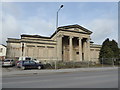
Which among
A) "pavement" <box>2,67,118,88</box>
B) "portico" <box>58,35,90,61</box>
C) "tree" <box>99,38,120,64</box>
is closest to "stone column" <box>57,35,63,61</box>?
"portico" <box>58,35,90,61</box>

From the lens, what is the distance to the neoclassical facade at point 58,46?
144ft

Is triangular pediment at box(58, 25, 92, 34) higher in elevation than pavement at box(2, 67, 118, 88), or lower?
higher

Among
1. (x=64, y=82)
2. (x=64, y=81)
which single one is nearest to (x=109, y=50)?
(x=64, y=81)

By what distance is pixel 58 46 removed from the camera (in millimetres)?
47781

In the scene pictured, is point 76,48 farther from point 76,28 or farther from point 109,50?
point 109,50

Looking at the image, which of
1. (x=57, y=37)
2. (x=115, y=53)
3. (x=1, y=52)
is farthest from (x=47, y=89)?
A: (x=1, y=52)

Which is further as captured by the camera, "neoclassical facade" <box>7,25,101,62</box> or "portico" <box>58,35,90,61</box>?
"portico" <box>58,35,90,61</box>

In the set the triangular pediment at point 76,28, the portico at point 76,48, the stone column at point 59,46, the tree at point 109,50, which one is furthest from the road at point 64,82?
the portico at point 76,48

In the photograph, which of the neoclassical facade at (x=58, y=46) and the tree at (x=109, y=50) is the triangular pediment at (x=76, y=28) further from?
the tree at (x=109, y=50)

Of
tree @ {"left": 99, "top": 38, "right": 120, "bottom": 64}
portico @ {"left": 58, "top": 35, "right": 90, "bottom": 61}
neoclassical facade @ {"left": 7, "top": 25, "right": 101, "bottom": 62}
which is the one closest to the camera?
neoclassical facade @ {"left": 7, "top": 25, "right": 101, "bottom": 62}

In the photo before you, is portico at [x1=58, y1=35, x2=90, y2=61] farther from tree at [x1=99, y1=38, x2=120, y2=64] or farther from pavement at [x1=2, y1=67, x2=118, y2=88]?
pavement at [x1=2, y1=67, x2=118, y2=88]

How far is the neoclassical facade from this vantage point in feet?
144

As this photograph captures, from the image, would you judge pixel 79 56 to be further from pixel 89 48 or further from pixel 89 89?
pixel 89 89

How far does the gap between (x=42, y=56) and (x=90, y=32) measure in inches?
840
